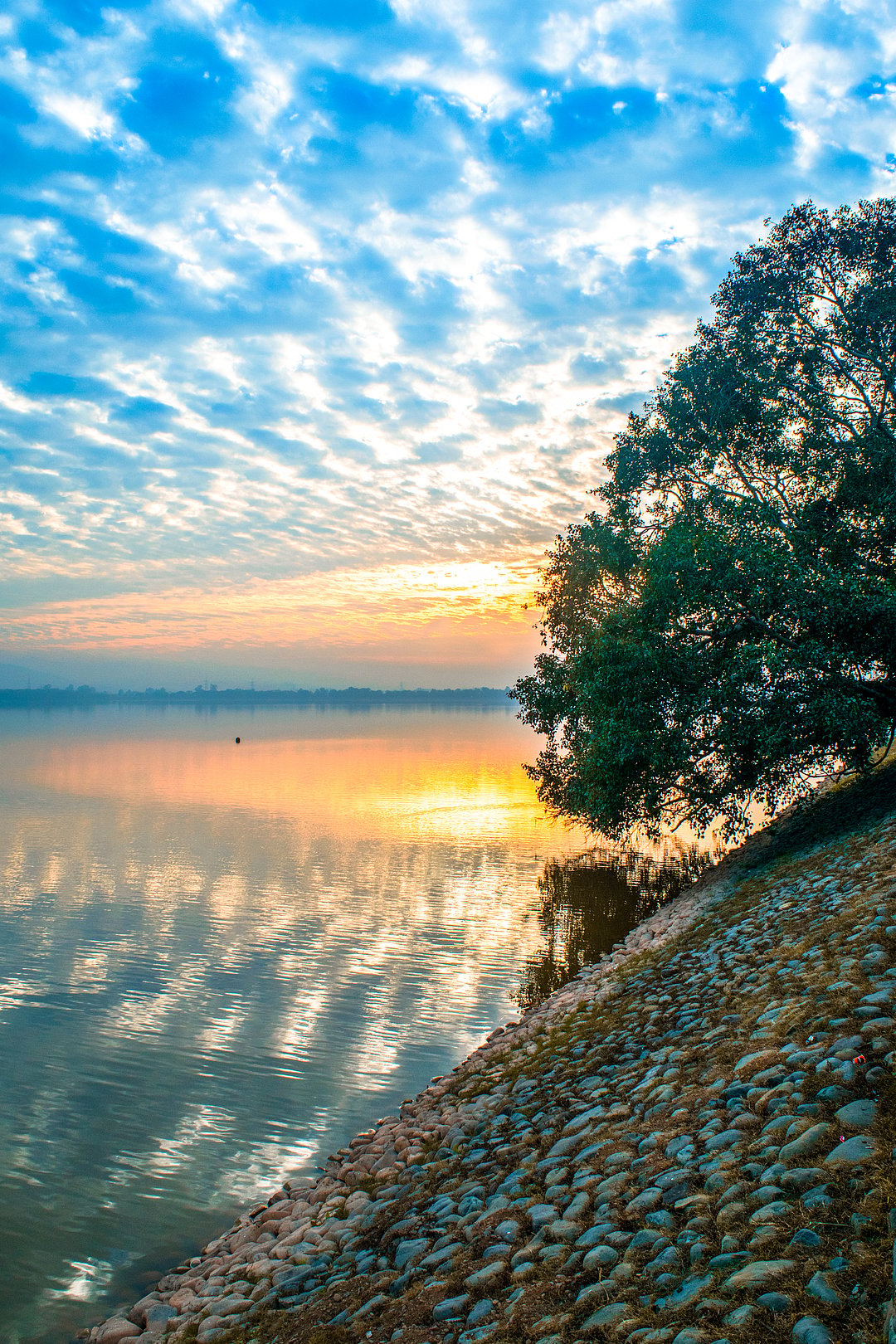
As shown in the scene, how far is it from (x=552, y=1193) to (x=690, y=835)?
4026 centimetres

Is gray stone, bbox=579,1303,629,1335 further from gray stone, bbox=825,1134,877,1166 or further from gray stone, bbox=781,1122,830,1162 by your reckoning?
gray stone, bbox=825,1134,877,1166

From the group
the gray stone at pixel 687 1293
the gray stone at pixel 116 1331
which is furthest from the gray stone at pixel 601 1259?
the gray stone at pixel 116 1331

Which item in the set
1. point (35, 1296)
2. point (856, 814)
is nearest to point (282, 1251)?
point (35, 1296)

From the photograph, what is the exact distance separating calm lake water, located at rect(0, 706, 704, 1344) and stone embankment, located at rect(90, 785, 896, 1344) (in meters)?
1.84

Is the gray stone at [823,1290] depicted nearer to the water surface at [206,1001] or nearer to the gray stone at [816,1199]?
the gray stone at [816,1199]

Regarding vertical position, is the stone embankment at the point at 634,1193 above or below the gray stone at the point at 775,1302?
below

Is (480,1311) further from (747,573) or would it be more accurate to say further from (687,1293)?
(747,573)

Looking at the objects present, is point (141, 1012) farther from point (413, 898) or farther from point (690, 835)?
point (690, 835)

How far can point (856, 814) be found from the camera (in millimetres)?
24719

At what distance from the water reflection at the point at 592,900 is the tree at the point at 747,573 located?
2.99 metres

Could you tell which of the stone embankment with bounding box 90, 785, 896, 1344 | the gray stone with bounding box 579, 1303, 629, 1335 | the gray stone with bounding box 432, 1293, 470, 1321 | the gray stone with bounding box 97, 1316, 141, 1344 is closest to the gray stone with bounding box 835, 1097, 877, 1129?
the stone embankment with bounding box 90, 785, 896, 1344

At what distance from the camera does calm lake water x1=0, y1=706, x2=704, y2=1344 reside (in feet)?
42.2

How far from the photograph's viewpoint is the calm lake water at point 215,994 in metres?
12.9

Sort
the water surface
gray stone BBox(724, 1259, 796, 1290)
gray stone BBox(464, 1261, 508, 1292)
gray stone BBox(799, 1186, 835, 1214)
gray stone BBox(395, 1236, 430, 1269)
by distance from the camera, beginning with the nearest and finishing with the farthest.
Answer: gray stone BBox(724, 1259, 796, 1290) → gray stone BBox(799, 1186, 835, 1214) → gray stone BBox(464, 1261, 508, 1292) → gray stone BBox(395, 1236, 430, 1269) → the water surface
